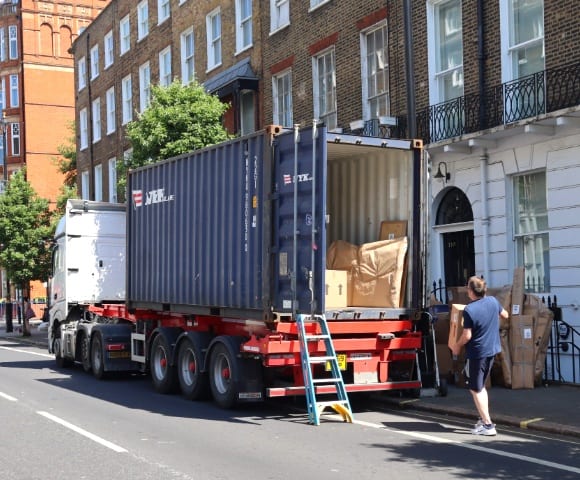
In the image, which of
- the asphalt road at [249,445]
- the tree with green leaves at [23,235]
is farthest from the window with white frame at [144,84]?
the asphalt road at [249,445]

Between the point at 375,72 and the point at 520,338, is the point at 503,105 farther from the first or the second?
the point at 375,72

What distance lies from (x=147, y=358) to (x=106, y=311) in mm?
3033

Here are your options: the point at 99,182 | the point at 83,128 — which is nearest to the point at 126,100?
the point at 99,182

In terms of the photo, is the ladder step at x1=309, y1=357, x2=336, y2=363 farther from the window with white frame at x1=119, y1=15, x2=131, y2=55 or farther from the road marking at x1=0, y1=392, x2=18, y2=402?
the window with white frame at x1=119, y1=15, x2=131, y2=55

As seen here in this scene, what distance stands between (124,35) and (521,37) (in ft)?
77.5

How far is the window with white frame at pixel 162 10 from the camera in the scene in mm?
31484

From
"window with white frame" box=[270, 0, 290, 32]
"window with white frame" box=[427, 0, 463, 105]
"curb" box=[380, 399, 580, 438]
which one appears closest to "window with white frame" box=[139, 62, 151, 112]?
"window with white frame" box=[270, 0, 290, 32]

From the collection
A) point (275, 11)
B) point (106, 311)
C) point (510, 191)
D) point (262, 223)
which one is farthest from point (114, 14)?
point (262, 223)

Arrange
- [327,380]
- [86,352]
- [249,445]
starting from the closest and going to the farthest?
[249,445], [327,380], [86,352]

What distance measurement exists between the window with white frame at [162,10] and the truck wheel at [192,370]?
21.0m

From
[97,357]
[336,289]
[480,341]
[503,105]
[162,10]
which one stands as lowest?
[97,357]

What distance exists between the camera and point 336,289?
11.7 m

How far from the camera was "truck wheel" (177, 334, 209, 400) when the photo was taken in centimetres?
1226

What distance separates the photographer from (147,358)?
568 inches
